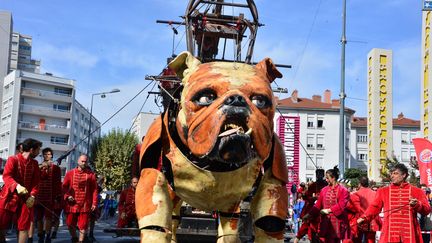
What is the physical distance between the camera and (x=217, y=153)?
318 cm

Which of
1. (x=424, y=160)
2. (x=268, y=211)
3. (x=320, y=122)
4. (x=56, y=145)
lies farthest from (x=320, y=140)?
(x=268, y=211)

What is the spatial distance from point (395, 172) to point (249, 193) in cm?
454

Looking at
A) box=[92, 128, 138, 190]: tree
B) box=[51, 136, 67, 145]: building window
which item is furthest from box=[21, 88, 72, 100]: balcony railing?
box=[92, 128, 138, 190]: tree

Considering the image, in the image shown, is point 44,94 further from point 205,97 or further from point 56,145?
point 205,97

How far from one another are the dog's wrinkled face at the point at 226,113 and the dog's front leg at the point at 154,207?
0.48 m

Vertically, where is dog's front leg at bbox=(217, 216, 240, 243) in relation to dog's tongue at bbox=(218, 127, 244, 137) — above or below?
below

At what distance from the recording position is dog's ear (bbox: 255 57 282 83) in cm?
390

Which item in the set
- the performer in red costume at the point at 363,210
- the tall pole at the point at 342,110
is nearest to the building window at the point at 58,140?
the tall pole at the point at 342,110

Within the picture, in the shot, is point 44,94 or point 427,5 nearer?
point 427,5

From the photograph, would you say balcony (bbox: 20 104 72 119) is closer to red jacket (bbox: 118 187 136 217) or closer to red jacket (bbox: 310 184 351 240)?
red jacket (bbox: 118 187 136 217)

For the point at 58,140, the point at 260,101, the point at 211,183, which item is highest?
the point at 58,140

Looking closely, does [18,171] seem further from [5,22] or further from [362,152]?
[5,22]

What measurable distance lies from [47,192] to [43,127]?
60213mm

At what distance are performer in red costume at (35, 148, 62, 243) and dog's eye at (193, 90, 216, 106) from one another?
25.3 ft
